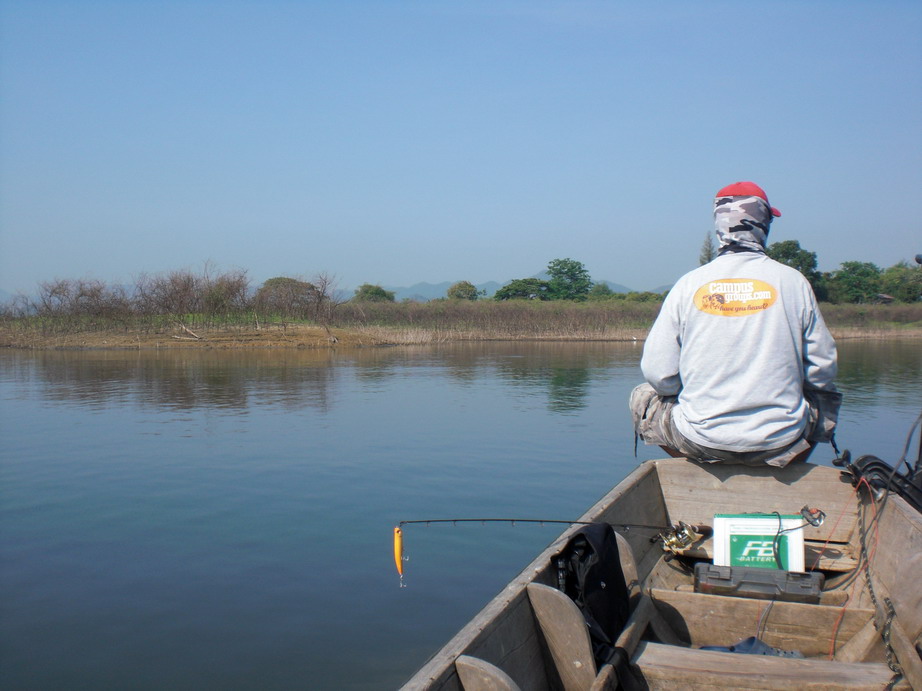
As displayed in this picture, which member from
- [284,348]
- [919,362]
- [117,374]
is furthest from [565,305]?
[117,374]

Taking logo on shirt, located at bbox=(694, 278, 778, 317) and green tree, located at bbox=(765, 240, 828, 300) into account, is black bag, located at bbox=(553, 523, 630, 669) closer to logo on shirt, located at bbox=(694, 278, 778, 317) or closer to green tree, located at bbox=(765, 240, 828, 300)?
logo on shirt, located at bbox=(694, 278, 778, 317)

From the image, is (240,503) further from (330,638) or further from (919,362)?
(919,362)

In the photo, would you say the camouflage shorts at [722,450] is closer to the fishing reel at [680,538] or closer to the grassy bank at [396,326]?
the fishing reel at [680,538]

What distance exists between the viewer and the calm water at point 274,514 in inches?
187

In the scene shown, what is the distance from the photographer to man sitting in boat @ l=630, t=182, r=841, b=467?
3713 mm

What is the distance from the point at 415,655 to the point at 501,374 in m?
17.3

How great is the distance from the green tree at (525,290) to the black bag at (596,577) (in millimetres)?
71234

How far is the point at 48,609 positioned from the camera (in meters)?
5.25

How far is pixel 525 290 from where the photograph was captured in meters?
76.6

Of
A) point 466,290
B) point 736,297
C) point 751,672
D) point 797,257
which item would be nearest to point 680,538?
point 736,297

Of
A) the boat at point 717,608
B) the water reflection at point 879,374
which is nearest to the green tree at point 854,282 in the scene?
the water reflection at point 879,374

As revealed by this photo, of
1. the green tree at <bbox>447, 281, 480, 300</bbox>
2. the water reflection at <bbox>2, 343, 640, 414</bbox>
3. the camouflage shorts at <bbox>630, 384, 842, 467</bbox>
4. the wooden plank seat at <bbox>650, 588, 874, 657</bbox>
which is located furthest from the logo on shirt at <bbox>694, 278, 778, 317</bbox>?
the green tree at <bbox>447, 281, 480, 300</bbox>

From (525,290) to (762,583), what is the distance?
73.5m

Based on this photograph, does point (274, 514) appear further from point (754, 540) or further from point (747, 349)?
point (747, 349)
